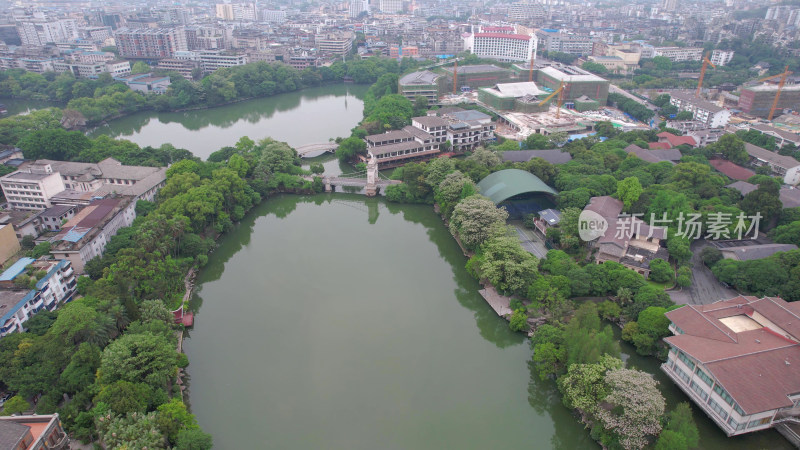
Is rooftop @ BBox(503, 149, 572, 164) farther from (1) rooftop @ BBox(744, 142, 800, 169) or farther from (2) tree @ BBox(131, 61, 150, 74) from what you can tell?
(2) tree @ BBox(131, 61, 150, 74)

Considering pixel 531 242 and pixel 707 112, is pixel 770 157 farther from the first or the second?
pixel 531 242

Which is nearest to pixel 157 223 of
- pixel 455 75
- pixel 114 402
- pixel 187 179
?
pixel 187 179

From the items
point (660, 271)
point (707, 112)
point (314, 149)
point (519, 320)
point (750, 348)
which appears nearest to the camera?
point (750, 348)

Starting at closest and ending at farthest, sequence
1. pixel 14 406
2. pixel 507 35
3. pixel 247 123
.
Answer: pixel 14 406 → pixel 247 123 → pixel 507 35

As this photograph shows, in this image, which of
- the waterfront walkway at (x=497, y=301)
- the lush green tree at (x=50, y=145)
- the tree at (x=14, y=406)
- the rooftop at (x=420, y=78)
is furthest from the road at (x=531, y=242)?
the lush green tree at (x=50, y=145)

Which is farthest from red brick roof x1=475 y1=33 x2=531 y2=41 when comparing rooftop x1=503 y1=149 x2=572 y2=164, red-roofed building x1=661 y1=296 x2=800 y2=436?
red-roofed building x1=661 y1=296 x2=800 y2=436

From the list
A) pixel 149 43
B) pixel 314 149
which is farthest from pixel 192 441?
pixel 149 43

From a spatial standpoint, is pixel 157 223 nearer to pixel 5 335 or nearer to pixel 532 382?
pixel 5 335
